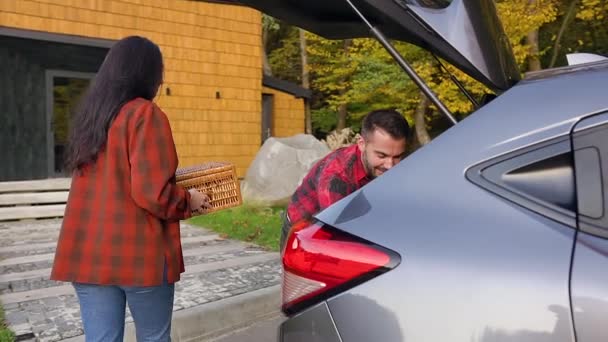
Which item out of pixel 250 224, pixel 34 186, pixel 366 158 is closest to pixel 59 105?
pixel 34 186

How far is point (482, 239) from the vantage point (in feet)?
4.59

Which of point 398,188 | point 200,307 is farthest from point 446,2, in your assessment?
point 200,307

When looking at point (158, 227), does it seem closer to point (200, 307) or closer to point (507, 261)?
point (507, 261)

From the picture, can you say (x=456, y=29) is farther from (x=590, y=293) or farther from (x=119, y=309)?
(x=119, y=309)

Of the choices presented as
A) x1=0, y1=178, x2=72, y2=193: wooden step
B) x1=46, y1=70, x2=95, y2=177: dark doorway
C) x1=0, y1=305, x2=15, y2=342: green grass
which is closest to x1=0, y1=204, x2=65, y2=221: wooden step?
x1=0, y1=178, x2=72, y2=193: wooden step

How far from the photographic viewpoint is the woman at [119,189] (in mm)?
2105

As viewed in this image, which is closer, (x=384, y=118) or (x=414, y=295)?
(x=414, y=295)

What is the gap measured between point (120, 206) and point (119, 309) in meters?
0.48

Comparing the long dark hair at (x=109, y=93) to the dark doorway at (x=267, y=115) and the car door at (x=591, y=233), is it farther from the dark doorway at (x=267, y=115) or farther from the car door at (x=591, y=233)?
the dark doorway at (x=267, y=115)

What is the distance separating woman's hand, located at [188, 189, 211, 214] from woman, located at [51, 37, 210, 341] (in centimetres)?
13

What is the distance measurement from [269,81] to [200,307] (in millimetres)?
9772

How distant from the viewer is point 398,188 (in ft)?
5.08

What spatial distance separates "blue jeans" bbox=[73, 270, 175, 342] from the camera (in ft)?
7.26

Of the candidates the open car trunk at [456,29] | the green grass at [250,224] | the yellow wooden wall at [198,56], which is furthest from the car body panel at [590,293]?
the yellow wooden wall at [198,56]
